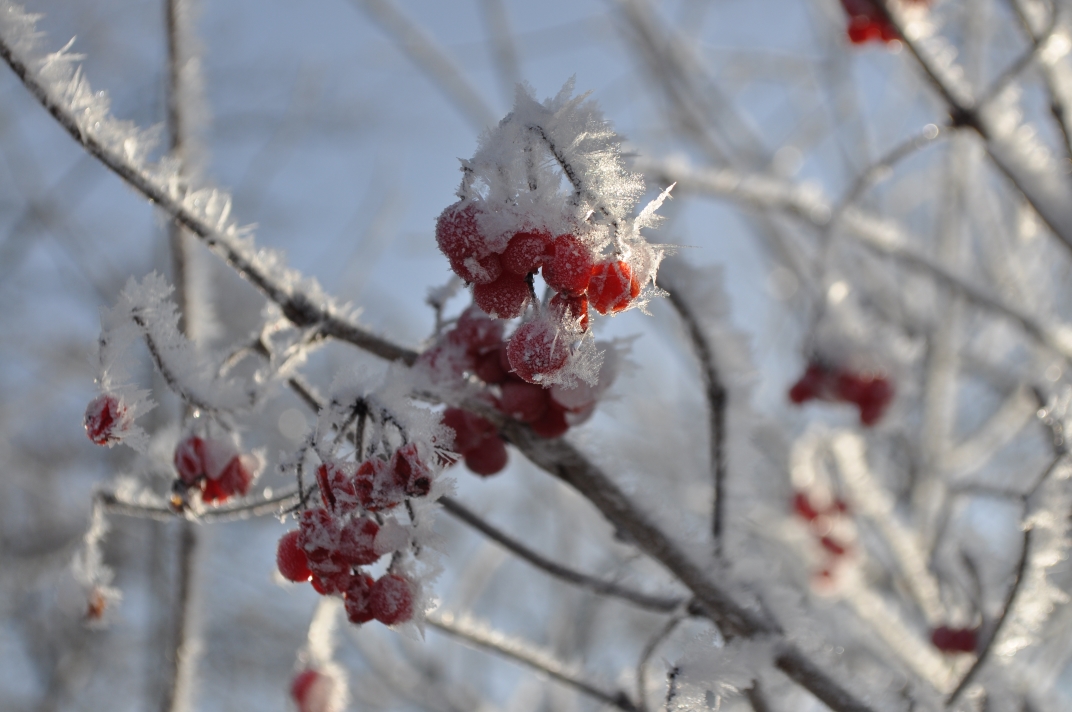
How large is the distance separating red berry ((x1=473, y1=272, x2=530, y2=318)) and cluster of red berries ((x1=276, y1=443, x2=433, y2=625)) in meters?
0.15

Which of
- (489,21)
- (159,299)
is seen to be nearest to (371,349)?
(159,299)

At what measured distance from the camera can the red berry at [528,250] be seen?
61cm

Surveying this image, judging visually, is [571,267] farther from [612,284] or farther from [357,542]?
[357,542]

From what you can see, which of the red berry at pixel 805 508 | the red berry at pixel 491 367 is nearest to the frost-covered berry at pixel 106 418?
the red berry at pixel 491 367

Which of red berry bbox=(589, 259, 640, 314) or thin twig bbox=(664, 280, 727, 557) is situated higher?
thin twig bbox=(664, 280, 727, 557)

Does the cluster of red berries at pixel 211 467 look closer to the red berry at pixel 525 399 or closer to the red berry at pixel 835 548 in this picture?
the red berry at pixel 525 399

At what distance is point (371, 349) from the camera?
0.86 m

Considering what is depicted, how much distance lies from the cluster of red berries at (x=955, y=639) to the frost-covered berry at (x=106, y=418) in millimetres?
1532

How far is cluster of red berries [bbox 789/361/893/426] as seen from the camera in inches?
76.0

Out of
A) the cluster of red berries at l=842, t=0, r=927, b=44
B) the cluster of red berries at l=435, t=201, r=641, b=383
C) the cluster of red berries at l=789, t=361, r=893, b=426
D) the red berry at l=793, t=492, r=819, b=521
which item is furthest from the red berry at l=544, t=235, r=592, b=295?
the red berry at l=793, t=492, r=819, b=521

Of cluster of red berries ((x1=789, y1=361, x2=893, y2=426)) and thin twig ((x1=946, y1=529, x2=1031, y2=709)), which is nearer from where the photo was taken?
thin twig ((x1=946, y1=529, x2=1031, y2=709))

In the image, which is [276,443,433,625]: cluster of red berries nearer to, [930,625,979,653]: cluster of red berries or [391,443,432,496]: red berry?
[391,443,432,496]: red berry

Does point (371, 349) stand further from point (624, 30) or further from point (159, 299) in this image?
point (624, 30)

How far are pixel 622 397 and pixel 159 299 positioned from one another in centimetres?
52
